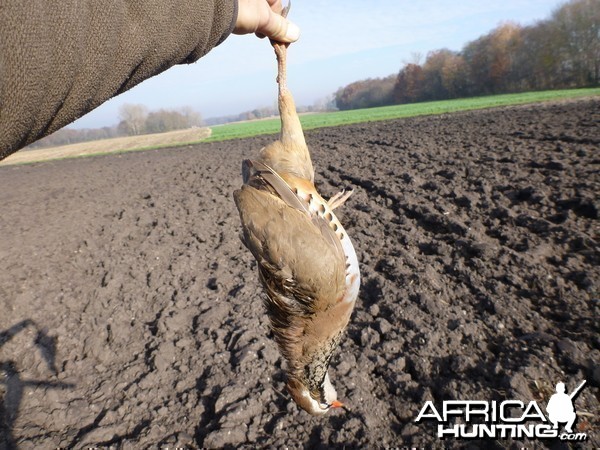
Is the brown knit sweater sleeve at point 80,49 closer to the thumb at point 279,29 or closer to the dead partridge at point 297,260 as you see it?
the thumb at point 279,29

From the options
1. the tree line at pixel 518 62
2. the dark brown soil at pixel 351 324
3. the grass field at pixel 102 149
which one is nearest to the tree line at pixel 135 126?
the grass field at pixel 102 149

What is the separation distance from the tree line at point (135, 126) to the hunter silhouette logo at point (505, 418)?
88067 millimetres

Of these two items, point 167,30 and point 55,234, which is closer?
point 167,30

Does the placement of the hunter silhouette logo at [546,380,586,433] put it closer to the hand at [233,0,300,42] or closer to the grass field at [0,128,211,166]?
the hand at [233,0,300,42]

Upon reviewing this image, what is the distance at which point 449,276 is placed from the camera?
5676 millimetres

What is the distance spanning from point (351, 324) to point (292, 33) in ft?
12.4

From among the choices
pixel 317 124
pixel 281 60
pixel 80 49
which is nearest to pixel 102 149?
pixel 317 124

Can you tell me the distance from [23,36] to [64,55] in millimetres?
162

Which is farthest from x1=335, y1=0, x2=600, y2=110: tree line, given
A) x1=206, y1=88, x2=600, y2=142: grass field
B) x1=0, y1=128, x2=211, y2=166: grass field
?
x1=0, y1=128, x2=211, y2=166: grass field

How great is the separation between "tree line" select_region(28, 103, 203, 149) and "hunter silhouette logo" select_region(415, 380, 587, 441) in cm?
8807

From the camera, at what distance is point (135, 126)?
79.3 m

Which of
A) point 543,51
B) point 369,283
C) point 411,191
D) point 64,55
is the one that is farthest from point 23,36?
point 543,51

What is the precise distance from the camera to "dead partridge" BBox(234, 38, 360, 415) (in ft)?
6.21

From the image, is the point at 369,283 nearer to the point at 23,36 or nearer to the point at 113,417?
the point at 113,417
